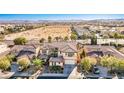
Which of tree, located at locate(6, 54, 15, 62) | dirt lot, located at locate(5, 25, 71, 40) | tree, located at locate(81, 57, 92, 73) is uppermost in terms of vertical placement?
dirt lot, located at locate(5, 25, 71, 40)

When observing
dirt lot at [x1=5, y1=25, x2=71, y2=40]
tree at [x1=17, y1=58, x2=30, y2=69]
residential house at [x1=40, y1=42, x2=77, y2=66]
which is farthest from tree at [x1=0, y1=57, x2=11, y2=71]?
residential house at [x1=40, y1=42, x2=77, y2=66]

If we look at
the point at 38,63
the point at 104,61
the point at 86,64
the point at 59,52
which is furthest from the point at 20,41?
the point at 104,61

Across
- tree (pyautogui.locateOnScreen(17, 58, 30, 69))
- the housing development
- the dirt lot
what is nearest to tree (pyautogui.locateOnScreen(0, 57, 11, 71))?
the housing development

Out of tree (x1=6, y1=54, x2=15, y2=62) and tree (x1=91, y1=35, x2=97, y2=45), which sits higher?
tree (x1=91, y1=35, x2=97, y2=45)

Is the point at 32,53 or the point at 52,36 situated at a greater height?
the point at 52,36

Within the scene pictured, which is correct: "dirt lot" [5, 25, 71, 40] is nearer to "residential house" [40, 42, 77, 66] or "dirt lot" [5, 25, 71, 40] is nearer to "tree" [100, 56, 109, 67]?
"residential house" [40, 42, 77, 66]

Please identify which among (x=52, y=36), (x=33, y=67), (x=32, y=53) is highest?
(x=52, y=36)
